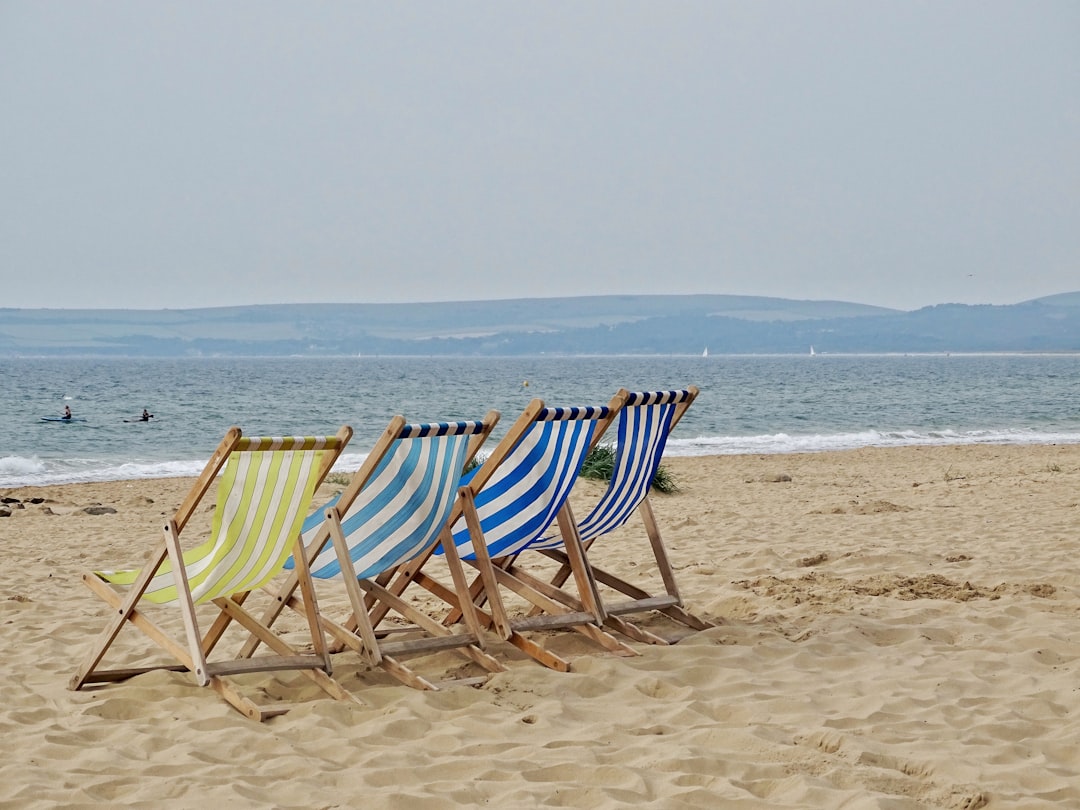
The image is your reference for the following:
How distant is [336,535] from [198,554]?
1.62ft

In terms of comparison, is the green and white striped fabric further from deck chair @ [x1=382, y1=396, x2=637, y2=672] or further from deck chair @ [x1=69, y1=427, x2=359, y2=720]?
deck chair @ [x1=382, y1=396, x2=637, y2=672]

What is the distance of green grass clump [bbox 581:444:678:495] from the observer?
11367mm

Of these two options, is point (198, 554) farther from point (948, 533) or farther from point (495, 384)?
point (495, 384)

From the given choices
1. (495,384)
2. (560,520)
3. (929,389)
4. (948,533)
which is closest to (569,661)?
(560,520)

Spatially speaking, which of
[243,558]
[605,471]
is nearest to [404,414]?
[605,471]

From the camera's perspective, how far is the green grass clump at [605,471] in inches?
448

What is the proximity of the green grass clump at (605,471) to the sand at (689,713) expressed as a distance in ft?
16.2

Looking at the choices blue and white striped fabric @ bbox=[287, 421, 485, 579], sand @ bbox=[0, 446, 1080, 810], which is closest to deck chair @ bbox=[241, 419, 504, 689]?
blue and white striped fabric @ bbox=[287, 421, 485, 579]

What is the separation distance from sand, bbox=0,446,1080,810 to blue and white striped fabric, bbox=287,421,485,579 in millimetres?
437

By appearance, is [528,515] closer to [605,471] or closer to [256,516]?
[256,516]

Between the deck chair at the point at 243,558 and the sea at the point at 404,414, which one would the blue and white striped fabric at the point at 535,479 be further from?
the sea at the point at 404,414

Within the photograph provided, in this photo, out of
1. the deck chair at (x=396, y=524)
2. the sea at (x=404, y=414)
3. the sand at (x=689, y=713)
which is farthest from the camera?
the sea at (x=404, y=414)

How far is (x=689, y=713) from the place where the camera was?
3.54m

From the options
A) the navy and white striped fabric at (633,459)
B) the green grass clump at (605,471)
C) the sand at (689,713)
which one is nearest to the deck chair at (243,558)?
the sand at (689,713)
